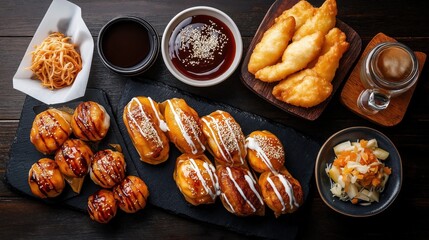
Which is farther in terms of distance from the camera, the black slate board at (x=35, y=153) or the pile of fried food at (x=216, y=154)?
the black slate board at (x=35, y=153)

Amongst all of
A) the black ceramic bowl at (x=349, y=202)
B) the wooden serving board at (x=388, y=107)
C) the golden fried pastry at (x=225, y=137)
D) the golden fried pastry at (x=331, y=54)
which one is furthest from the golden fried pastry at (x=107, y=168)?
the wooden serving board at (x=388, y=107)

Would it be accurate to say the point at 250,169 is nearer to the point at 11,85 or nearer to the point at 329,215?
the point at 329,215

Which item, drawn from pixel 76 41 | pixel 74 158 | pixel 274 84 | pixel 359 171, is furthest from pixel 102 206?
pixel 359 171

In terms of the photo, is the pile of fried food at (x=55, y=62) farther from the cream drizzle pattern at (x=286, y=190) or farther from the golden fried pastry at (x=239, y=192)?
the cream drizzle pattern at (x=286, y=190)

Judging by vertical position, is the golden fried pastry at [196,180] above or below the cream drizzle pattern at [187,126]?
below

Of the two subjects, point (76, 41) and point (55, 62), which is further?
point (76, 41)

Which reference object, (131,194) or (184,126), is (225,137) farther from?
(131,194)

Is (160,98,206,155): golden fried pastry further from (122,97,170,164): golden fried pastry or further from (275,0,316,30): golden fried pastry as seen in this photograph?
(275,0,316,30): golden fried pastry
